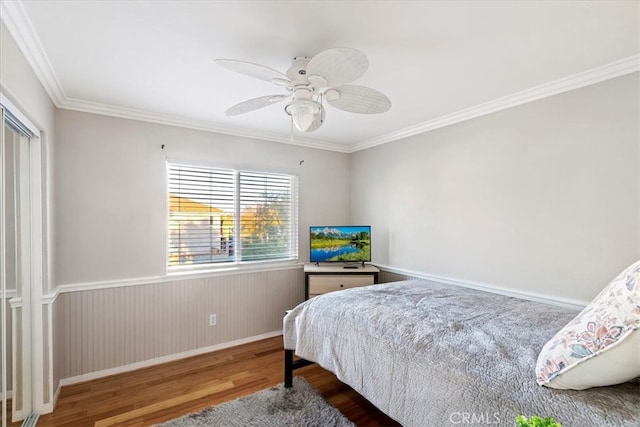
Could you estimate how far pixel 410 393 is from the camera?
157 centimetres

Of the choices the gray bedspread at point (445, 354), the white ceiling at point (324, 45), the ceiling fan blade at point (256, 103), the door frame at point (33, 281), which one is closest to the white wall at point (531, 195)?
the white ceiling at point (324, 45)

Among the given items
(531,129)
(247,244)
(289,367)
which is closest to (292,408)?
(289,367)

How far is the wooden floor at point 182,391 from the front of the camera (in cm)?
225

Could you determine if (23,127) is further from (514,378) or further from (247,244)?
(514,378)

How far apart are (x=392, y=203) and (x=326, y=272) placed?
1.20 meters

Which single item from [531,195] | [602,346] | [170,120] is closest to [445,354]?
[602,346]

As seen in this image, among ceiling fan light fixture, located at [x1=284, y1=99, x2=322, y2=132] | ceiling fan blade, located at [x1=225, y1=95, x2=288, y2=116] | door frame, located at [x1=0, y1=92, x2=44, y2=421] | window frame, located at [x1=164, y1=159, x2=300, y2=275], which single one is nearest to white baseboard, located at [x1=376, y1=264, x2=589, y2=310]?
window frame, located at [x1=164, y1=159, x2=300, y2=275]

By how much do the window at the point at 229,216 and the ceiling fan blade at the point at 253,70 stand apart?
1.98m

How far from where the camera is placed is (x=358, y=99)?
6.33 feet

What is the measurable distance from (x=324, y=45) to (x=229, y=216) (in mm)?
2335

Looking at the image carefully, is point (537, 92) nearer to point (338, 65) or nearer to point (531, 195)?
point (531, 195)

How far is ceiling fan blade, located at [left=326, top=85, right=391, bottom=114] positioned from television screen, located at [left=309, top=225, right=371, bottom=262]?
2.02 m

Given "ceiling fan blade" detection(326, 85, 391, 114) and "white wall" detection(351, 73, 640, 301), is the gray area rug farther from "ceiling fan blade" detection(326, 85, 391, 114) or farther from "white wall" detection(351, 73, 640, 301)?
"ceiling fan blade" detection(326, 85, 391, 114)
